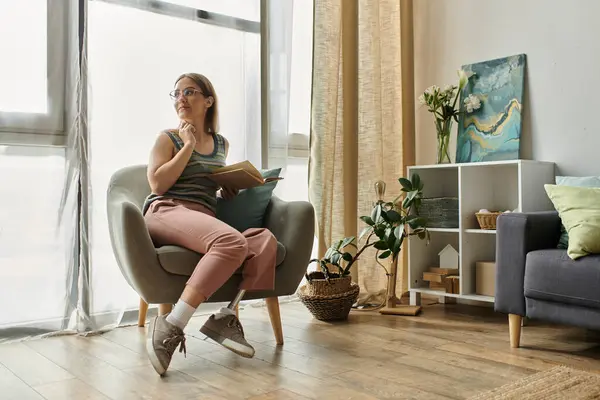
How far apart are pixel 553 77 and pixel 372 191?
3.72 feet

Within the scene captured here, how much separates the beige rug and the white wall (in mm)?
1350

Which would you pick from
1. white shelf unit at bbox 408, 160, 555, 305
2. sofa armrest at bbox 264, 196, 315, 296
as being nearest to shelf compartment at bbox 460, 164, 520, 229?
white shelf unit at bbox 408, 160, 555, 305

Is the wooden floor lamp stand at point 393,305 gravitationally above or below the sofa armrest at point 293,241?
below

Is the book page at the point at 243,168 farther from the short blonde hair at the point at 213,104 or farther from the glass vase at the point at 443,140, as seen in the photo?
the glass vase at the point at 443,140

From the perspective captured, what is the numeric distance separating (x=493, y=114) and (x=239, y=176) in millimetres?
1624

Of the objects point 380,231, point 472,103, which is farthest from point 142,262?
point 472,103

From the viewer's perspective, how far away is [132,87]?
288cm

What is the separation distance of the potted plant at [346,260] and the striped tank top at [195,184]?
66 centimetres

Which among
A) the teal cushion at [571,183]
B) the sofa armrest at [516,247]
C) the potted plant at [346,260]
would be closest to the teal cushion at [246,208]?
the potted plant at [346,260]

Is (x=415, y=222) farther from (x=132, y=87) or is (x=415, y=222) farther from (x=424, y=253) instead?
(x=132, y=87)

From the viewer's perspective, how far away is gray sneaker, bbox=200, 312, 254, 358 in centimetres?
217

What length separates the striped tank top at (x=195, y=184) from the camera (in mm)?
2443

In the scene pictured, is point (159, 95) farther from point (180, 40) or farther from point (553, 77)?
point (553, 77)

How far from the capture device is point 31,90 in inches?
103
